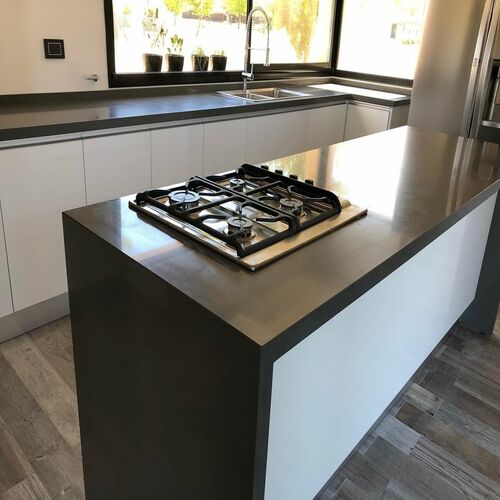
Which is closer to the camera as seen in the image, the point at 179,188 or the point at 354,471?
the point at 179,188

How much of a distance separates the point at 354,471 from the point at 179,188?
44.8 inches

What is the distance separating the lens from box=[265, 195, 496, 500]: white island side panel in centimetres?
101

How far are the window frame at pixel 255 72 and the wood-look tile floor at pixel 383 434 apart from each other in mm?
1538

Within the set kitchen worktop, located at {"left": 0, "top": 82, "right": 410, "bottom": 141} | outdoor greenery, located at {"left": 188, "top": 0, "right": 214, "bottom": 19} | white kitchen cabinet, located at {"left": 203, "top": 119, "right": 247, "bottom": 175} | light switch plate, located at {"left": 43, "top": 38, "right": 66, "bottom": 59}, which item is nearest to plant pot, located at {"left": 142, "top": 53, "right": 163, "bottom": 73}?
kitchen worktop, located at {"left": 0, "top": 82, "right": 410, "bottom": 141}

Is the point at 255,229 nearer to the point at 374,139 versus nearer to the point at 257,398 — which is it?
the point at 257,398

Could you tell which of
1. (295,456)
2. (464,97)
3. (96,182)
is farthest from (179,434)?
(464,97)

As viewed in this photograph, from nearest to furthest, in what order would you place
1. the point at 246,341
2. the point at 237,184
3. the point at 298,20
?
the point at 246,341, the point at 237,184, the point at 298,20

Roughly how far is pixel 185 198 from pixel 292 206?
27 centimetres

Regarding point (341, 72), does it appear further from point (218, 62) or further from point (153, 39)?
point (153, 39)

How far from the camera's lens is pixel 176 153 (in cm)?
261

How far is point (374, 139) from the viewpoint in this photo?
7.25 feet

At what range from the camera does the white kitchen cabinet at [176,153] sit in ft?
8.29

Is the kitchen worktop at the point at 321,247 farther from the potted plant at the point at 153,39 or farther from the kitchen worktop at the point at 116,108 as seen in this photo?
the potted plant at the point at 153,39

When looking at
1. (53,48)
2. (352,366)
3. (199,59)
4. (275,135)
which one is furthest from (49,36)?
(352,366)
